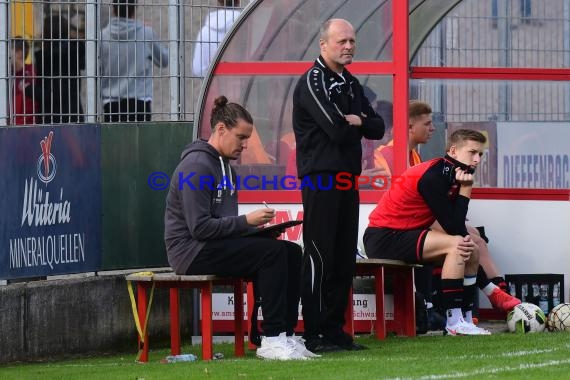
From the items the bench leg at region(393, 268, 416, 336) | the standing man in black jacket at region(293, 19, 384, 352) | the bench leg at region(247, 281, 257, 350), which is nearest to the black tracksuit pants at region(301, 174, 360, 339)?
the standing man in black jacket at region(293, 19, 384, 352)

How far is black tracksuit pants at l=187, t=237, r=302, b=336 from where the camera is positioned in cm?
959

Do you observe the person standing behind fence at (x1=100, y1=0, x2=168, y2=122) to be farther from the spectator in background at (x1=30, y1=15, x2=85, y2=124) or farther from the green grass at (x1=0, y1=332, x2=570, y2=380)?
the green grass at (x1=0, y1=332, x2=570, y2=380)

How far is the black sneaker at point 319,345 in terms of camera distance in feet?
32.9

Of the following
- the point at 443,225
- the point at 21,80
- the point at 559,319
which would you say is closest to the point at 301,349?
the point at 443,225

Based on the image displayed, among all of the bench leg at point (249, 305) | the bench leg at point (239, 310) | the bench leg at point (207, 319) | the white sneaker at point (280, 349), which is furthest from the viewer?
the bench leg at point (249, 305)

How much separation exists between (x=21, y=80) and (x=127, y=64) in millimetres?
1024

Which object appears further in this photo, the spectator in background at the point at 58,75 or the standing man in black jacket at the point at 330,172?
the spectator in background at the point at 58,75

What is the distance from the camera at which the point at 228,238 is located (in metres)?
9.74

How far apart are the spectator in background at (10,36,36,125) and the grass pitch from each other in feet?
7.72

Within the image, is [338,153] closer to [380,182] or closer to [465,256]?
[465,256]

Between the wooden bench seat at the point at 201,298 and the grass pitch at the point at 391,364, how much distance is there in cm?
14

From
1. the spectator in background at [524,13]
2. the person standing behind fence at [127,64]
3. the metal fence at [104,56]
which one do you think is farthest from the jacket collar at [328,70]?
the spectator in background at [524,13]

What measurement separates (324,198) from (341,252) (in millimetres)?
456

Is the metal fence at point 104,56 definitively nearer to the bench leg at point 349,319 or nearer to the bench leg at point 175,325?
the bench leg at point 175,325
